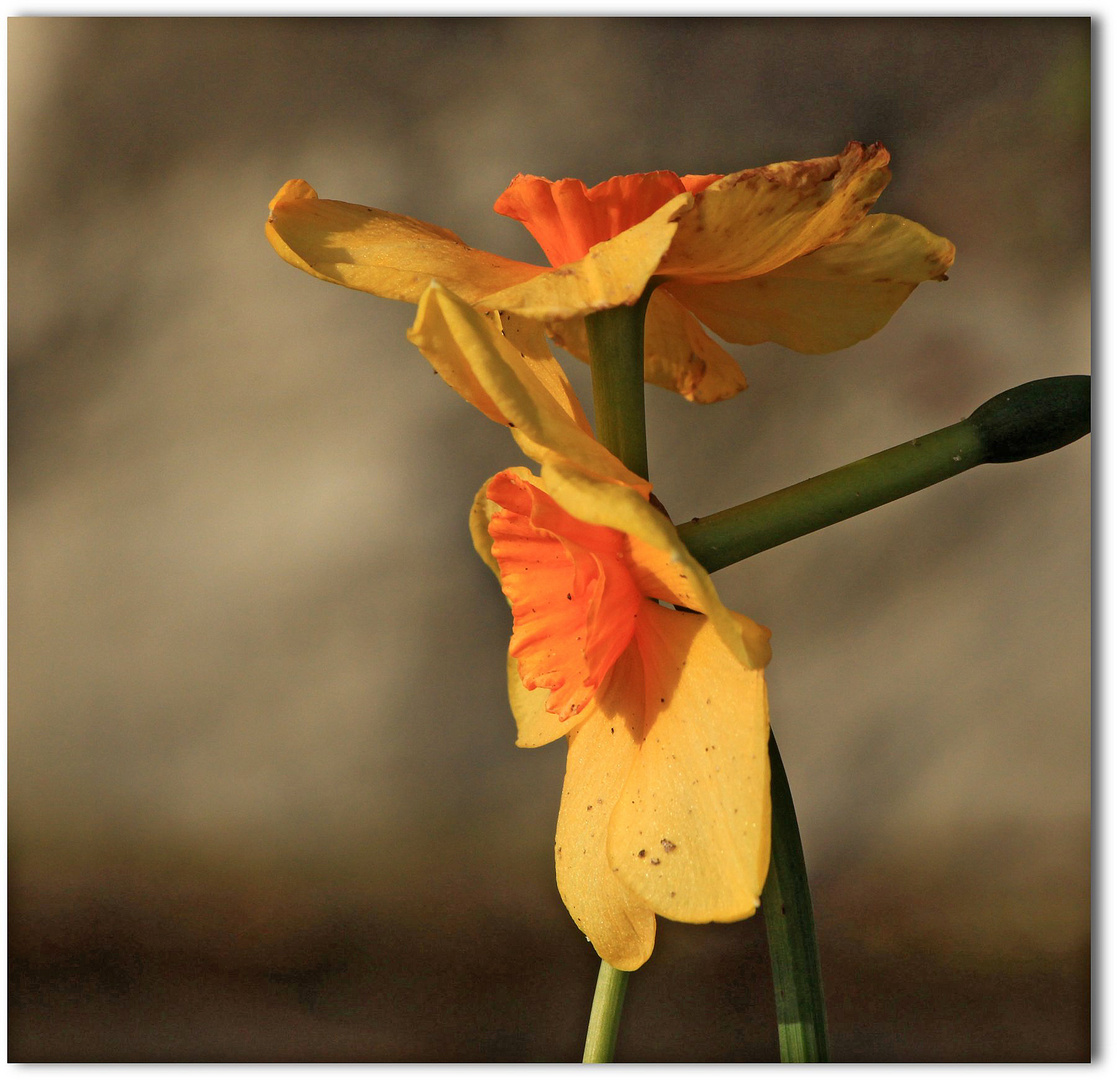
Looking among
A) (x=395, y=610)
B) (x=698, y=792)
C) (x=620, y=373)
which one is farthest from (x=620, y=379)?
(x=395, y=610)

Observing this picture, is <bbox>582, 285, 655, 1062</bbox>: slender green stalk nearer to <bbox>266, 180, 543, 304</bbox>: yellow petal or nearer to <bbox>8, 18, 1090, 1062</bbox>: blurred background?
<bbox>266, 180, 543, 304</bbox>: yellow petal

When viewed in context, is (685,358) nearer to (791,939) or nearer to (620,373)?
(620,373)

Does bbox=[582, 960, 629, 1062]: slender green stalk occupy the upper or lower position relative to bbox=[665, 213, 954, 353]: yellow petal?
lower

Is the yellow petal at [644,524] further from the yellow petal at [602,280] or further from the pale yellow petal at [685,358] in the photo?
the pale yellow petal at [685,358]

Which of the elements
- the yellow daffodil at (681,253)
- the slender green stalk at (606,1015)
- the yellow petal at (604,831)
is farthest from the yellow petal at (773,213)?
the slender green stalk at (606,1015)

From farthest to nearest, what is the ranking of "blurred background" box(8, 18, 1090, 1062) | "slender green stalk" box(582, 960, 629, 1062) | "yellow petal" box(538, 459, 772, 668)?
"blurred background" box(8, 18, 1090, 1062) → "slender green stalk" box(582, 960, 629, 1062) → "yellow petal" box(538, 459, 772, 668)

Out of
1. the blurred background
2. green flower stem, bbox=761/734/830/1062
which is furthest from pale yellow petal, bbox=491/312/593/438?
the blurred background

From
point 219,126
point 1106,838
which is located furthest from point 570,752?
point 219,126
